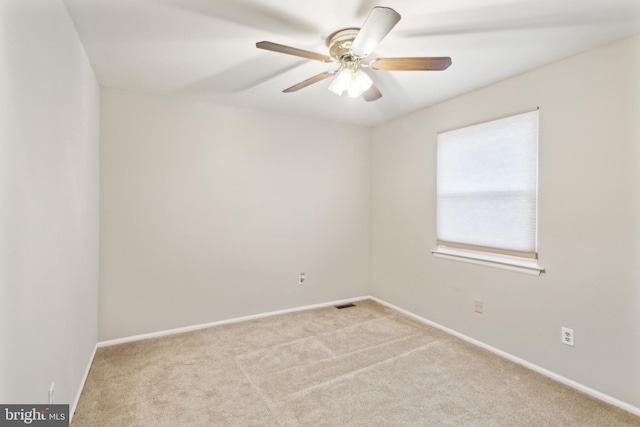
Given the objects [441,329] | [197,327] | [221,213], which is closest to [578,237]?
[441,329]

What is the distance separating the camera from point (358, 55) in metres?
1.78

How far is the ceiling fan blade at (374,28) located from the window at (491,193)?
1.65 meters

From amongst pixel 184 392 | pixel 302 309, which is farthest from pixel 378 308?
pixel 184 392

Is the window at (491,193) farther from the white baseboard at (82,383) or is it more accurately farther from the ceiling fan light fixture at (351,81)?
the white baseboard at (82,383)

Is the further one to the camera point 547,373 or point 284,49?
point 547,373

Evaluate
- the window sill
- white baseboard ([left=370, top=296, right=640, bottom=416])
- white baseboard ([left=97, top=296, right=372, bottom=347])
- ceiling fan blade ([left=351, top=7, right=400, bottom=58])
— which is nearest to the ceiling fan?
ceiling fan blade ([left=351, top=7, right=400, bottom=58])

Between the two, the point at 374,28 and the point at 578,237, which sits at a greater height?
the point at 374,28

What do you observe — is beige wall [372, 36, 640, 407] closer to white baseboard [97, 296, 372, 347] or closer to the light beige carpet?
the light beige carpet

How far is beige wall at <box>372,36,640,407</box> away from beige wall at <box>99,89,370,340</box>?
1.46 m

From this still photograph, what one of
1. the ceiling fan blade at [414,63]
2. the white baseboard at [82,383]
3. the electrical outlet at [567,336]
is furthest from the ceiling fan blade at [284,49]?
the electrical outlet at [567,336]

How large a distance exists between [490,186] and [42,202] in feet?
10.3

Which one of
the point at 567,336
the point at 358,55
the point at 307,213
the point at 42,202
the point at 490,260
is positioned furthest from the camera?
the point at 307,213

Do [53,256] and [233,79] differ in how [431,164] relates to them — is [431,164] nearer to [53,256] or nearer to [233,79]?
[233,79]

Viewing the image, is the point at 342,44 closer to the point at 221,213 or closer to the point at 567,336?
the point at 221,213
